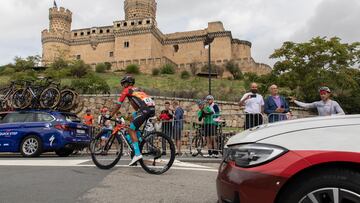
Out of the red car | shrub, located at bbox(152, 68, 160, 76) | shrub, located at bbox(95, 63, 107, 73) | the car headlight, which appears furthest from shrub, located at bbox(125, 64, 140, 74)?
the red car

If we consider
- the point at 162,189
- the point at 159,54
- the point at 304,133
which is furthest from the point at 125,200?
the point at 159,54

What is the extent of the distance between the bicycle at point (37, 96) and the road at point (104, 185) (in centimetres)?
576

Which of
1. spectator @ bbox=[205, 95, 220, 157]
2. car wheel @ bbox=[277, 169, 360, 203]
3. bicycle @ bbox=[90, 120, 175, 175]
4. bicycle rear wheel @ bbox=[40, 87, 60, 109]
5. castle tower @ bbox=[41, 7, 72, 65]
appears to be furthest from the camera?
castle tower @ bbox=[41, 7, 72, 65]

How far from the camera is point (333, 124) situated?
3365 mm

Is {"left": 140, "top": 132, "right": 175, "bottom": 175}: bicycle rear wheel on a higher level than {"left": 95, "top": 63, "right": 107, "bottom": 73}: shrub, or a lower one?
lower

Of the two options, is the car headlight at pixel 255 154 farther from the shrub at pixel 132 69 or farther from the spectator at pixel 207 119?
the shrub at pixel 132 69

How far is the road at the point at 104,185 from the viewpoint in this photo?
5.01 metres

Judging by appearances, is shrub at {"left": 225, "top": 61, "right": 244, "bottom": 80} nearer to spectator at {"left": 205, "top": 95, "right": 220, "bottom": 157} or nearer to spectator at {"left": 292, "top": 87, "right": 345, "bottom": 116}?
spectator at {"left": 205, "top": 95, "right": 220, "bottom": 157}

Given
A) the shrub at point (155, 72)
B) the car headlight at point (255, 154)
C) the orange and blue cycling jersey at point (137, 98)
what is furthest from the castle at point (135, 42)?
the car headlight at point (255, 154)

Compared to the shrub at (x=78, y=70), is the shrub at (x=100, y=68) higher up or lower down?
higher up

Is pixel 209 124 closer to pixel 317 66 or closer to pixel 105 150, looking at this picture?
pixel 105 150

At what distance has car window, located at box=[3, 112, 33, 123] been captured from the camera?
1212cm

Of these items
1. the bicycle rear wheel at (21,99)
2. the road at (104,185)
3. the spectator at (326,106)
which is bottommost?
the road at (104,185)

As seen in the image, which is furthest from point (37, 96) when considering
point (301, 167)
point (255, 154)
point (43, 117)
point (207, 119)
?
point (301, 167)
